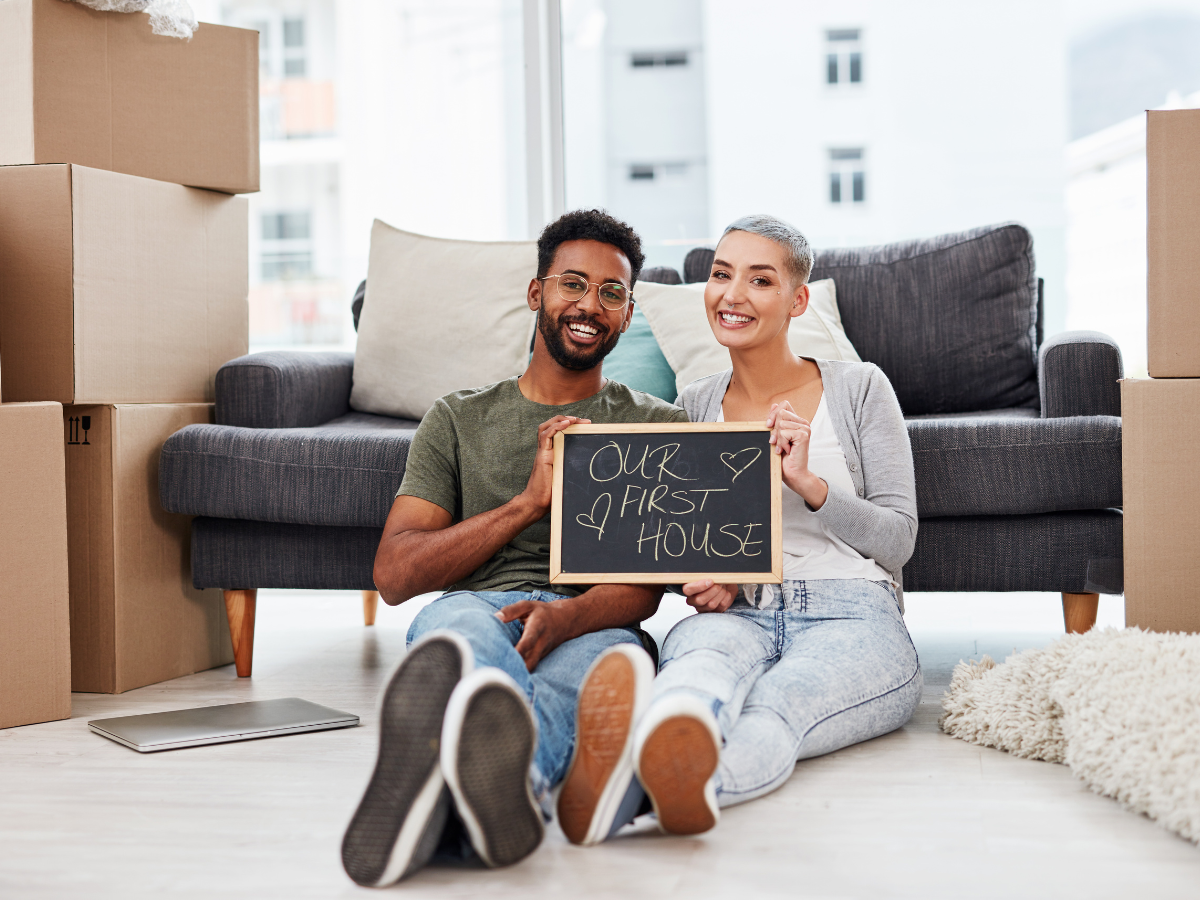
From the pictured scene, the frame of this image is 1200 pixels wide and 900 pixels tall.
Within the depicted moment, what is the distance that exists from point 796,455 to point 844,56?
203cm

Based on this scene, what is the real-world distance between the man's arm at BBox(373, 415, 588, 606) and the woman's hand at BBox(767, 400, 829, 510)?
0.96ft

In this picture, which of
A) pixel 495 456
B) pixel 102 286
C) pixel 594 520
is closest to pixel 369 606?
pixel 102 286

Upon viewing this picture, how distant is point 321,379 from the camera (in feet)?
8.05

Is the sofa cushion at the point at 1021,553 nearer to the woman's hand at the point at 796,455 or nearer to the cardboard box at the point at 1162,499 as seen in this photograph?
the cardboard box at the point at 1162,499

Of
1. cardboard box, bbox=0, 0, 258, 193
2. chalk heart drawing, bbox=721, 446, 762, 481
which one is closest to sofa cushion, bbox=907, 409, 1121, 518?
chalk heart drawing, bbox=721, 446, 762, 481

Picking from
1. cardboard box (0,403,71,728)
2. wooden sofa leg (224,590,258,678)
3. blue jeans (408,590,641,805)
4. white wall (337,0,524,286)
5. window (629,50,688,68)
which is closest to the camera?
blue jeans (408,590,641,805)

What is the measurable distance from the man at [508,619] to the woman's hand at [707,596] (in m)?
0.08

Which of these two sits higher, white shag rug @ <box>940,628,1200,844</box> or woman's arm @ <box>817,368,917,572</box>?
woman's arm @ <box>817,368,917,572</box>

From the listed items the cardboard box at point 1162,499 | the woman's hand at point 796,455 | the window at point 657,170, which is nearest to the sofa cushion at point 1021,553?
the cardboard box at point 1162,499

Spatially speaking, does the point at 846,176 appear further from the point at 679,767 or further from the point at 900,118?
the point at 679,767

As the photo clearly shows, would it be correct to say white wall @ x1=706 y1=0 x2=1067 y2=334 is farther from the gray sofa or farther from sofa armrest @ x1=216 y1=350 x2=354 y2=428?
sofa armrest @ x1=216 y1=350 x2=354 y2=428

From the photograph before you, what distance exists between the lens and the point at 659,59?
327 centimetres

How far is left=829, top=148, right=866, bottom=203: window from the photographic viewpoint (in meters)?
3.14

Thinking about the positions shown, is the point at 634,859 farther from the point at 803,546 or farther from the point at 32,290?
the point at 32,290
